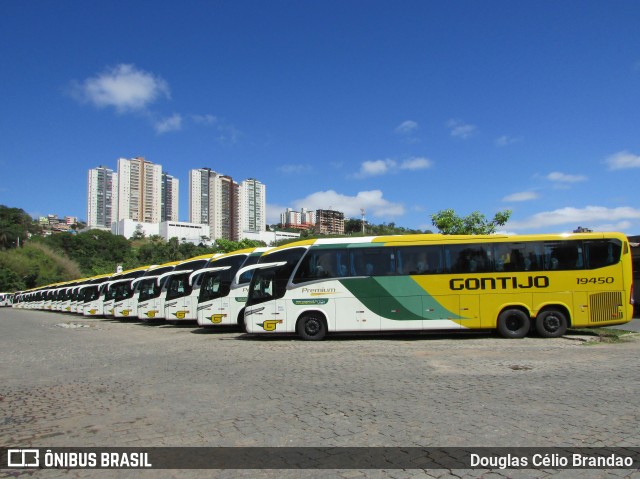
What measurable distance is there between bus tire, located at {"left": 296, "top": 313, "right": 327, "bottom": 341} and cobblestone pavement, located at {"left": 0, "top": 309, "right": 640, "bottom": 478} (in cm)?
260

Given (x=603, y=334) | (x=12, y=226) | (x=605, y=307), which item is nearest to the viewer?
(x=605, y=307)

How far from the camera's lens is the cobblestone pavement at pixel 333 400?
487cm

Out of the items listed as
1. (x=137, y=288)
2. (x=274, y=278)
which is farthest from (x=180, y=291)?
(x=274, y=278)

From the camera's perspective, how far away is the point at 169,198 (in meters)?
152

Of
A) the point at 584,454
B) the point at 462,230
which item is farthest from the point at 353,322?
the point at 462,230

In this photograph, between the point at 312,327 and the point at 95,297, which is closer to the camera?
the point at 312,327

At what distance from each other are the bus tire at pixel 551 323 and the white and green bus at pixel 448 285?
3 centimetres

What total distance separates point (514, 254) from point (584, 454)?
1021 centimetres

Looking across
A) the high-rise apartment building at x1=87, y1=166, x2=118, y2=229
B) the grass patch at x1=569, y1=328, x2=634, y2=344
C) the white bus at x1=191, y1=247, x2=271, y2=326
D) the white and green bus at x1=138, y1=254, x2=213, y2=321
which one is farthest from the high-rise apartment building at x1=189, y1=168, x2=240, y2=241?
the grass patch at x1=569, y1=328, x2=634, y2=344

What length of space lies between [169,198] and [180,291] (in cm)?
13844

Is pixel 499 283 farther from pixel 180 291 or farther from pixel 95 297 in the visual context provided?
pixel 95 297

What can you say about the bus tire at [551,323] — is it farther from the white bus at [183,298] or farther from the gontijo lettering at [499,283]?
the white bus at [183,298]

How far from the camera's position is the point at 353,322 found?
46.3 feet

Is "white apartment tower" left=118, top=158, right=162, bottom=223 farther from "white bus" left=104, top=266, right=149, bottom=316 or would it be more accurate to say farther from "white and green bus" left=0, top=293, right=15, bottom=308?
"white bus" left=104, top=266, right=149, bottom=316
